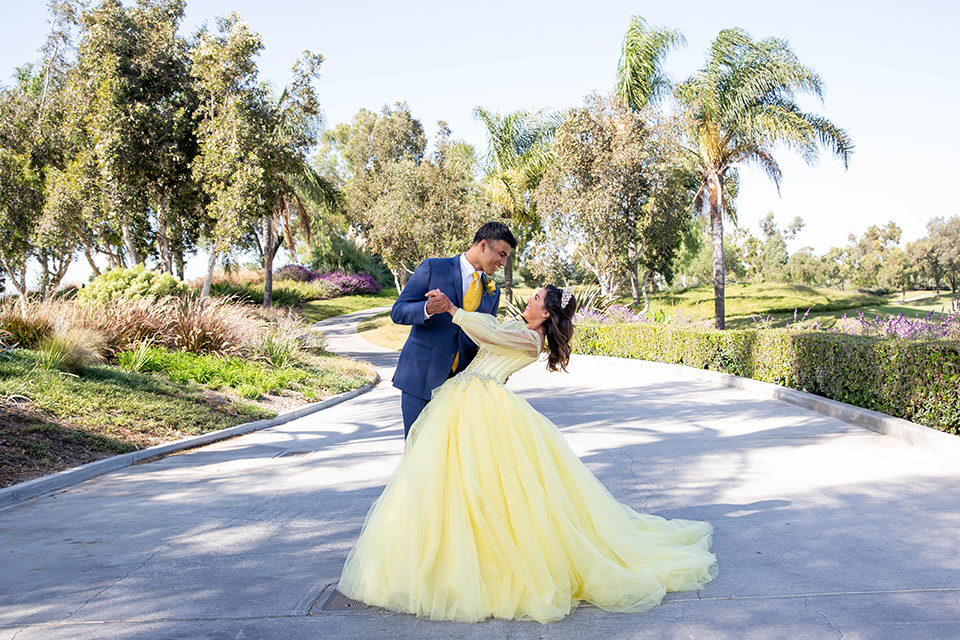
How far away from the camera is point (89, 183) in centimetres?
2064

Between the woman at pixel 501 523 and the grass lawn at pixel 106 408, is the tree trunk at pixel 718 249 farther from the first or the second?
the woman at pixel 501 523

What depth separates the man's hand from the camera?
12.1ft

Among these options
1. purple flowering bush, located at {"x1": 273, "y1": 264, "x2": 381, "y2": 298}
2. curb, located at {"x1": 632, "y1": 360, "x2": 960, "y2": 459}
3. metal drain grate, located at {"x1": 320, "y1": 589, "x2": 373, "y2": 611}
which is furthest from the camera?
purple flowering bush, located at {"x1": 273, "y1": 264, "x2": 381, "y2": 298}

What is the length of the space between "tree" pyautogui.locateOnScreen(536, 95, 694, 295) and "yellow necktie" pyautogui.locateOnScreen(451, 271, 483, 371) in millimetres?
23051

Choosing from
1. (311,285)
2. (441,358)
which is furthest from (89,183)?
(311,285)

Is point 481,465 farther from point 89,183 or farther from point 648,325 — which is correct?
point 89,183

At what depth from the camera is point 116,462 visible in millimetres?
7344

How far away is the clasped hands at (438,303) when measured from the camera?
3.69m

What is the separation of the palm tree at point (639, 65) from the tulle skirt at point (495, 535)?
24.6 m

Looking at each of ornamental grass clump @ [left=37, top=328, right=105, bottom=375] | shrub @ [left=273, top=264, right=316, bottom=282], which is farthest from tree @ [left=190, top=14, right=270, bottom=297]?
shrub @ [left=273, top=264, right=316, bottom=282]

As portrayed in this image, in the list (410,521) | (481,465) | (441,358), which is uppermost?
(441,358)

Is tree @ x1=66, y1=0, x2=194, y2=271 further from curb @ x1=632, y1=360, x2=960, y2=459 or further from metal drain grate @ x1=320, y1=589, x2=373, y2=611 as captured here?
metal drain grate @ x1=320, y1=589, x2=373, y2=611

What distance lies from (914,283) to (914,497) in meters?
67.4

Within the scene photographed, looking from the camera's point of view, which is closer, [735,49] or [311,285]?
Answer: [735,49]
